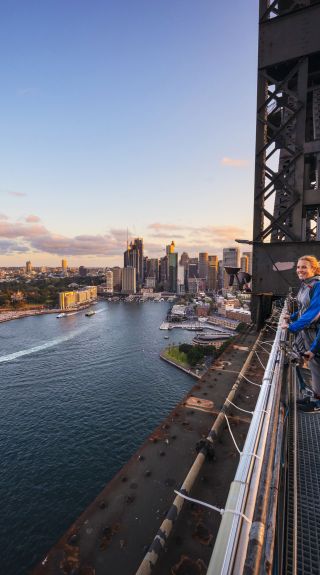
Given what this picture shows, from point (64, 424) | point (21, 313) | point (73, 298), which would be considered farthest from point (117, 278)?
point (64, 424)

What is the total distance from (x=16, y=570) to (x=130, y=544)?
616 inches

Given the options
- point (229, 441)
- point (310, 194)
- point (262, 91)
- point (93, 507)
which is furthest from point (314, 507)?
point (262, 91)

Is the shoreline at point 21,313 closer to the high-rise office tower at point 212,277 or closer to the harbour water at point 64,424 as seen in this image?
the harbour water at point 64,424

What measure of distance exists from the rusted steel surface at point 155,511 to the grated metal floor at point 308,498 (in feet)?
2.38

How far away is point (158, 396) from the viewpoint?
27938 mm

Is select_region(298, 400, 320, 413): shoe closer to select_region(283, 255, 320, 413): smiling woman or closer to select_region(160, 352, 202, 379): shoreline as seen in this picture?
select_region(283, 255, 320, 413): smiling woman

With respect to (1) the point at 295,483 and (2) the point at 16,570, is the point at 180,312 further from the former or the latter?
(1) the point at 295,483

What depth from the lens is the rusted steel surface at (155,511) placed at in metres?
1.93

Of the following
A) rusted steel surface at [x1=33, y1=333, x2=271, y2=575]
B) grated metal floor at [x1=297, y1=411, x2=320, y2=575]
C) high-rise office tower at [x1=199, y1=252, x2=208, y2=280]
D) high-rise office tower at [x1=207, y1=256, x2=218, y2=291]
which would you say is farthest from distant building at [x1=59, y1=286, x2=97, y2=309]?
grated metal floor at [x1=297, y1=411, x2=320, y2=575]

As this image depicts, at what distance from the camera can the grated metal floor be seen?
2342 millimetres

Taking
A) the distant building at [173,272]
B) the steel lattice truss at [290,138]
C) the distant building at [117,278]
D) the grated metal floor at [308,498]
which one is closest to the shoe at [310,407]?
the grated metal floor at [308,498]

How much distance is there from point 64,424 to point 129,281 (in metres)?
138

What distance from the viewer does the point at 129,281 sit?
159250mm

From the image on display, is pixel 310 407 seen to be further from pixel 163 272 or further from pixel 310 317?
pixel 163 272
